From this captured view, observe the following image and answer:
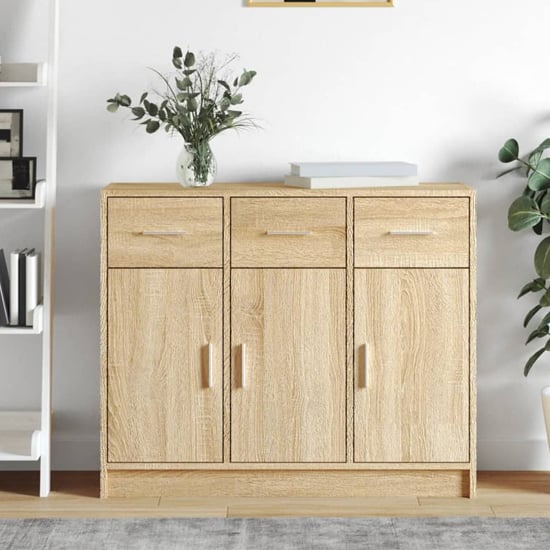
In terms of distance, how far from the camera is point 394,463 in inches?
133

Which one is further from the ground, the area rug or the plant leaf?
the plant leaf

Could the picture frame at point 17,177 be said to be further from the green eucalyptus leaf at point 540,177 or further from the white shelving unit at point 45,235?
the green eucalyptus leaf at point 540,177

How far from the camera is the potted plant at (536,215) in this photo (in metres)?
3.45

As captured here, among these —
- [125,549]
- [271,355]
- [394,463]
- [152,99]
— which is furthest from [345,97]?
[125,549]

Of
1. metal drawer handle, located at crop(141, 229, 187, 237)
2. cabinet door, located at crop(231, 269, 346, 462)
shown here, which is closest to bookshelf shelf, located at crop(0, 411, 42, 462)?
cabinet door, located at crop(231, 269, 346, 462)

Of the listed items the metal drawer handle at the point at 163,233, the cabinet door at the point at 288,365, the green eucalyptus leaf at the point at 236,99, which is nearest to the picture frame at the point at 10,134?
the metal drawer handle at the point at 163,233

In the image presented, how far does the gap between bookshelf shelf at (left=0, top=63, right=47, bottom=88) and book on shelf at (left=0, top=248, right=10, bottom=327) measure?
554 mm

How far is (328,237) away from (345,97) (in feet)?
2.00

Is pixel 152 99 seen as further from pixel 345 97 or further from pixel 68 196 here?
pixel 345 97

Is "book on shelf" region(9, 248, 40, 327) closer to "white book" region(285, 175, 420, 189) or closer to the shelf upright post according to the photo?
the shelf upright post

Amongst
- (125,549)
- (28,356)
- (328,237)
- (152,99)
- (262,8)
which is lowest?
(125,549)

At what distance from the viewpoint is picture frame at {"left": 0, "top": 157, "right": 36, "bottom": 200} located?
10.9ft

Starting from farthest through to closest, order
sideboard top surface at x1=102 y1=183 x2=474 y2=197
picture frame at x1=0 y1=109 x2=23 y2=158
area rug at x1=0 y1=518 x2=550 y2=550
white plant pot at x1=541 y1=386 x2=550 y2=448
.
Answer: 1. white plant pot at x1=541 y1=386 x2=550 y2=448
2. picture frame at x1=0 y1=109 x2=23 y2=158
3. sideboard top surface at x1=102 y1=183 x2=474 y2=197
4. area rug at x1=0 y1=518 x2=550 y2=550

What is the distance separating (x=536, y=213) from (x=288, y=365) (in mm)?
979
